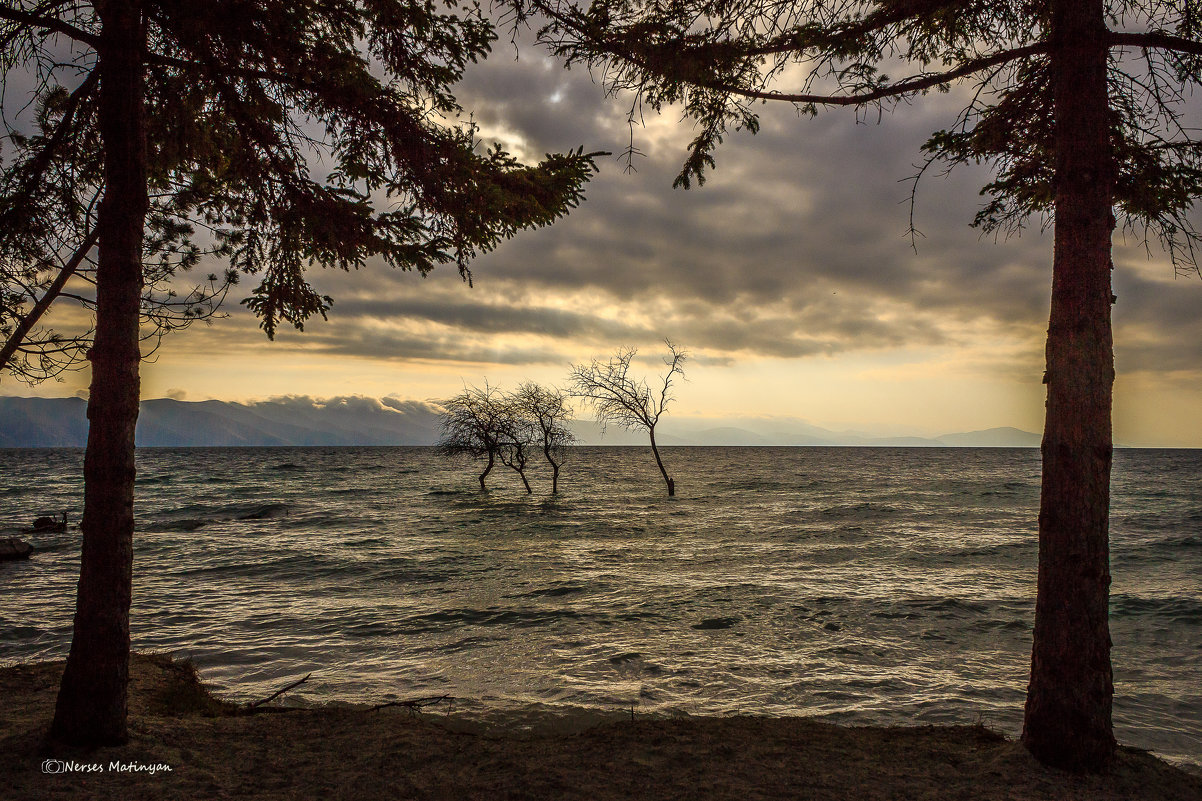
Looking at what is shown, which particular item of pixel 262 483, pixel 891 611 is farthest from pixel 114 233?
pixel 262 483

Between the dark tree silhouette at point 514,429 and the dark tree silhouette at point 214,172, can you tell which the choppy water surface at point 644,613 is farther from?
the dark tree silhouette at point 514,429

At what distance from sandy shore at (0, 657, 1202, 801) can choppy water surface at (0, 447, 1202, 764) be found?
62.6 inches

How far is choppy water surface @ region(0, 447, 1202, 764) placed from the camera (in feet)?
27.6

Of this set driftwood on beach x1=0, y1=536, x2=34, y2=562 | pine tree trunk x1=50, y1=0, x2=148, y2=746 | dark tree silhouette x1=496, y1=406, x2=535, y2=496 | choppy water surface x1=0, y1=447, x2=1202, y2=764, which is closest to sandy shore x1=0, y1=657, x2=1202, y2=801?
pine tree trunk x1=50, y1=0, x2=148, y2=746

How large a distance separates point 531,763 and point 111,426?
4576 millimetres

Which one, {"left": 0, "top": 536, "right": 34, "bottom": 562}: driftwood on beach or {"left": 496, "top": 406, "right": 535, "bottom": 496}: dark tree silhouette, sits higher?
{"left": 496, "top": 406, "right": 535, "bottom": 496}: dark tree silhouette

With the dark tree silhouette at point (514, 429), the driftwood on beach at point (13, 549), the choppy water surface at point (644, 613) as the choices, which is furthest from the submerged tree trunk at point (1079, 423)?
the dark tree silhouette at point (514, 429)

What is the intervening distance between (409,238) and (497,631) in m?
7.82

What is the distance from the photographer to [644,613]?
41.9 ft

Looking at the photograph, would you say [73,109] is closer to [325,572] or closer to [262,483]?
[325,572]

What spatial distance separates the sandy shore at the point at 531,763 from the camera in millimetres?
4695

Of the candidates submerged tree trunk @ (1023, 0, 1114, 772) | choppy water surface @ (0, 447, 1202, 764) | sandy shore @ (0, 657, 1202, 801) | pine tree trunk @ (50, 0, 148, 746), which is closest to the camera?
sandy shore @ (0, 657, 1202, 801)

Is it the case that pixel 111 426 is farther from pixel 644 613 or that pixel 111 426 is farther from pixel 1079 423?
pixel 644 613

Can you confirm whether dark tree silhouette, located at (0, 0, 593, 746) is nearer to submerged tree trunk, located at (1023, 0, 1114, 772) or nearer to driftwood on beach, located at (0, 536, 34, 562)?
submerged tree trunk, located at (1023, 0, 1114, 772)
